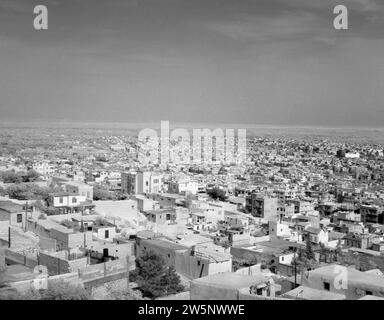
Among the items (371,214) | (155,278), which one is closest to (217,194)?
(371,214)

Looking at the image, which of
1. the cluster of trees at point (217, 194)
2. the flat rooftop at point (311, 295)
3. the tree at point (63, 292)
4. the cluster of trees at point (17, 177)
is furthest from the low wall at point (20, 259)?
the cluster of trees at point (217, 194)

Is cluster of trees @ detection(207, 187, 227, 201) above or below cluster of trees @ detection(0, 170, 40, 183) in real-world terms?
below

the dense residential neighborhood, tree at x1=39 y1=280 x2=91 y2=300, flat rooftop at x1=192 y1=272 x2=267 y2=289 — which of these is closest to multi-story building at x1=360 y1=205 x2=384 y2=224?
the dense residential neighborhood

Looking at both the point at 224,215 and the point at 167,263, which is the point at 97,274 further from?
the point at 224,215

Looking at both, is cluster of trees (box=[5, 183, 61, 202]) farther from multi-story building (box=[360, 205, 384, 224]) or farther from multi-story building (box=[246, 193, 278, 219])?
multi-story building (box=[360, 205, 384, 224])

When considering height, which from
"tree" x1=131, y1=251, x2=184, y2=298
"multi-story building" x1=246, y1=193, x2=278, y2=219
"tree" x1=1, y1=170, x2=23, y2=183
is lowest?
"multi-story building" x1=246, y1=193, x2=278, y2=219

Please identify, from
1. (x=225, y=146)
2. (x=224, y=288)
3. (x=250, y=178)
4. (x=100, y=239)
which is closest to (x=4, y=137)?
(x=225, y=146)
